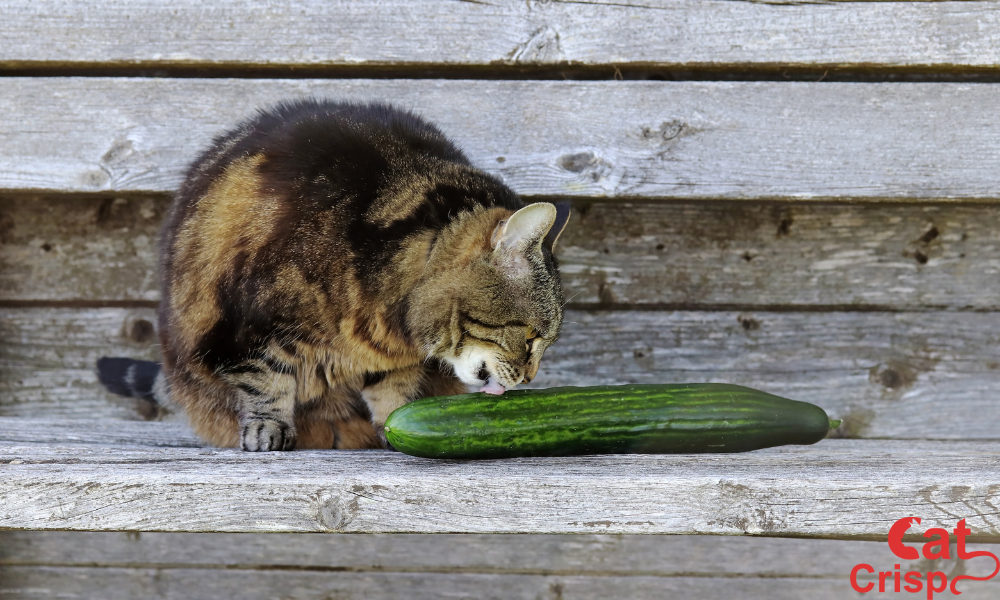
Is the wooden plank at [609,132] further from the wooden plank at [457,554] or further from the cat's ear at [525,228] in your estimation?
the wooden plank at [457,554]

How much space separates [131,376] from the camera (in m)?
2.10

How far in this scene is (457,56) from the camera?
2.08 meters

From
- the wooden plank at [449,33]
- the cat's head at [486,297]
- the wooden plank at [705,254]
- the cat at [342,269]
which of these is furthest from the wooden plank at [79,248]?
the cat's head at [486,297]

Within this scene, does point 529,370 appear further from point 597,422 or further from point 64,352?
point 64,352

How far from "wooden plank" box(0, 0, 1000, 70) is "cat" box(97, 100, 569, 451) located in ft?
1.20

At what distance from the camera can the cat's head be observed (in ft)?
5.28

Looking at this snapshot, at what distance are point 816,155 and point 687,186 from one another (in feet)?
1.16

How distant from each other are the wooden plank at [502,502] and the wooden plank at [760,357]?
1.11 meters

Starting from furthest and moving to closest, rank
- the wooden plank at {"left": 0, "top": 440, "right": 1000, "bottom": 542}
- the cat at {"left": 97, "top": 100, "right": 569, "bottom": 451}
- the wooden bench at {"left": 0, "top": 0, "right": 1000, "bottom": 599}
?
the wooden bench at {"left": 0, "top": 0, "right": 1000, "bottom": 599} → the cat at {"left": 97, "top": 100, "right": 569, "bottom": 451} → the wooden plank at {"left": 0, "top": 440, "right": 1000, "bottom": 542}

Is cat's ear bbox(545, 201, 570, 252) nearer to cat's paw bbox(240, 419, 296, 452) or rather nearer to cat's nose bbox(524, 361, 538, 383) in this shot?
cat's nose bbox(524, 361, 538, 383)

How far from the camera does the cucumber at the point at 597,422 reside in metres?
1.43

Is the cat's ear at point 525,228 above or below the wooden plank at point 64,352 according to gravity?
above

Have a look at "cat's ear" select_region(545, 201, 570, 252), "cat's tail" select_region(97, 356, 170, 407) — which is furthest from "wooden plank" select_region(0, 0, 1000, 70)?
"cat's tail" select_region(97, 356, 170, 407)

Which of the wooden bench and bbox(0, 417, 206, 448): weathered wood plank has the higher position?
the wooden bench
